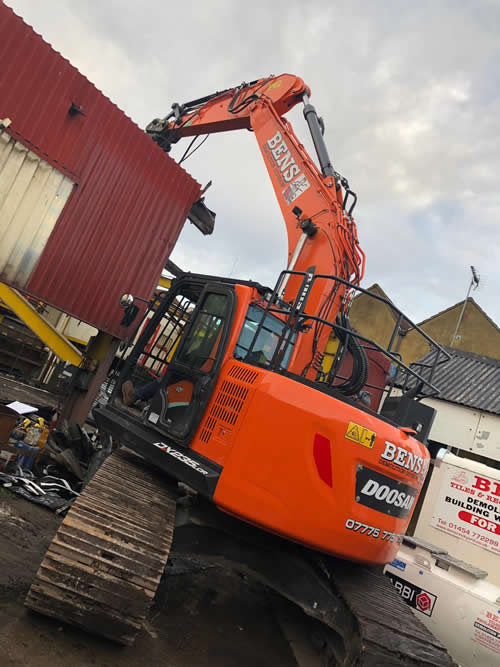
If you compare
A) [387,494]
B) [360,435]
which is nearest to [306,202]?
[360,435]

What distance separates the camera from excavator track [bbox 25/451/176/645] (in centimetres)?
315

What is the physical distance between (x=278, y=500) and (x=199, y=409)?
109cm

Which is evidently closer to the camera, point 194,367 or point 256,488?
point 256,488

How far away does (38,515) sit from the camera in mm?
5598

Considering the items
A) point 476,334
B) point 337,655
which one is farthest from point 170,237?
point 476,334

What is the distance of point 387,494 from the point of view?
4102 mm

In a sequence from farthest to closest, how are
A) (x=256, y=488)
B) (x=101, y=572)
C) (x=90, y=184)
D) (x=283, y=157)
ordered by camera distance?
(x=90, y=184) < (x=283, y=157) < (x=256, y=488) < (x=101, y=572)

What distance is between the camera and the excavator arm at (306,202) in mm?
5949

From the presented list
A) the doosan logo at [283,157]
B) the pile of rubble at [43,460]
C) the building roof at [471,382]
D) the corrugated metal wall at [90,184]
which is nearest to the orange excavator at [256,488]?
the pile of rubble at [43,460]

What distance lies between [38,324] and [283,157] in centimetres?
572

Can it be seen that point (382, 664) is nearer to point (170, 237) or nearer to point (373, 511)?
point (373, 511)

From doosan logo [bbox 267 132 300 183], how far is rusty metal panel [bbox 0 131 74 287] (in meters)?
4.77

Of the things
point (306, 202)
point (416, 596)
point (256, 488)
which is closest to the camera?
point (256, 488)

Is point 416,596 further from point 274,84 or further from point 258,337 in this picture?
point 274,84
